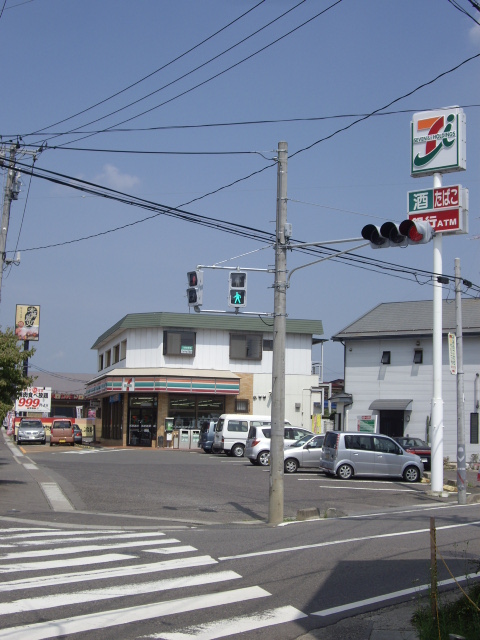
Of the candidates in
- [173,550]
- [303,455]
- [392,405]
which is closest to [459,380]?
[303,455]

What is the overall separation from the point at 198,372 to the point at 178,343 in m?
2.47

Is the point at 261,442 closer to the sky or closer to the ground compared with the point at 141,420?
closer to the ground

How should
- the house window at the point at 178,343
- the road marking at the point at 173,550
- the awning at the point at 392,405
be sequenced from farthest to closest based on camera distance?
the house window at the point at 178,343 → the awning at the point at 392,405 → the road marking at the point at 173,550

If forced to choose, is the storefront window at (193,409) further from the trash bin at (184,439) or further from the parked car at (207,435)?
the parked car at (207,435)

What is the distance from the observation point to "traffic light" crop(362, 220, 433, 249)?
43.6 ft

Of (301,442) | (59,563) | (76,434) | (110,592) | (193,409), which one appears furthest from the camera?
(76,434)

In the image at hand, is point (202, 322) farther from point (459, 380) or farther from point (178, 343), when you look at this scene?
point (459, 380)

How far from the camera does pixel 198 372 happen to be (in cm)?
5156

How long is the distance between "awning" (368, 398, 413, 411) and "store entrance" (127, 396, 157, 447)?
15047mm

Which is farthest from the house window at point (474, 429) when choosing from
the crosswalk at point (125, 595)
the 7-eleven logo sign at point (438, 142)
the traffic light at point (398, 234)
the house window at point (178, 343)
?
the crosswalk at point (125, 595)

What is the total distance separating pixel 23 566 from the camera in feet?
32.3

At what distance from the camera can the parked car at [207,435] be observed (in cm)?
4224

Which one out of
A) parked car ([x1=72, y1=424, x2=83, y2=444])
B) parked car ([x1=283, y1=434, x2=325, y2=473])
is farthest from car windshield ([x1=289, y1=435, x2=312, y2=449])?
parked car ([x1=72, y1=424, x2=83, y2=444])

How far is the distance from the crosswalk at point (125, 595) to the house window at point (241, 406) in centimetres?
4031
